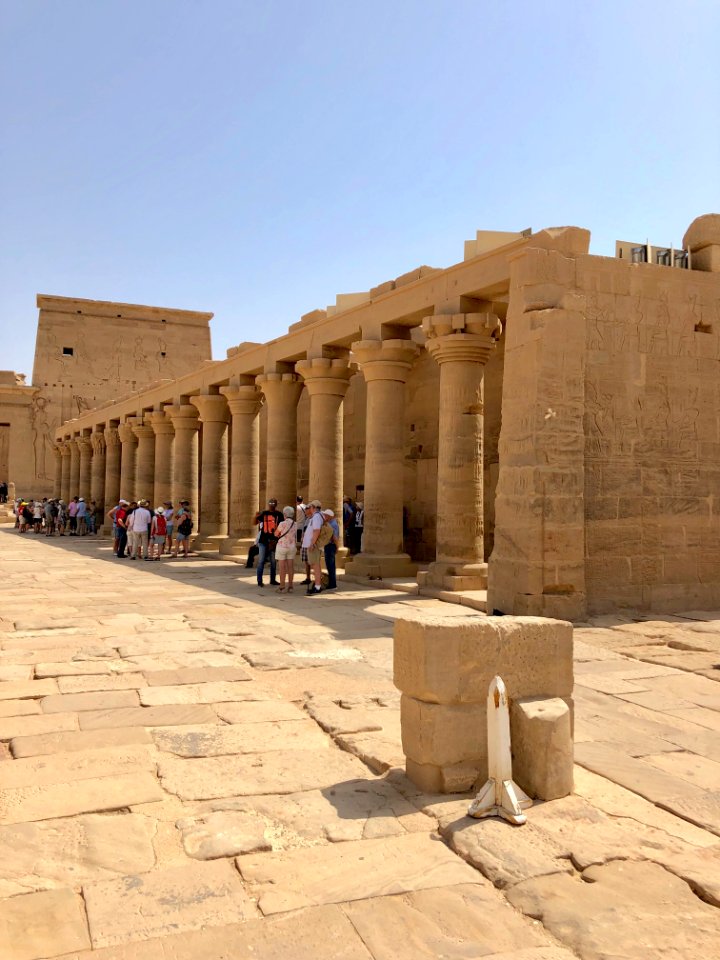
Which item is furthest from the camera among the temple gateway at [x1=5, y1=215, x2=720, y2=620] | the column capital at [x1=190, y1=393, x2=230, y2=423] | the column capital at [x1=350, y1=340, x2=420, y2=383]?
the column capital at [x1=190, y1=393, x2=230, y2=423]

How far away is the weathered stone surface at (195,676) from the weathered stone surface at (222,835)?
2.50m

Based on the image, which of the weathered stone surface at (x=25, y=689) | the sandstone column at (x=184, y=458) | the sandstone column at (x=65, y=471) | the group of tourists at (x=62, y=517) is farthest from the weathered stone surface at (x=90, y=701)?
the sandstone column at (x=65, y=471)

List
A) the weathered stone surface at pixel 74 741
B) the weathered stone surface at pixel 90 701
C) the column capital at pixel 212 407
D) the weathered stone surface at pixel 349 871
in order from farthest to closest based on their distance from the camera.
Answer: the column capital at pixel 212 407
the weathered stone surface at pixel 90 701
the weathered stone surface at pixel 74 741
the weathered stone surface at pixel 349 871

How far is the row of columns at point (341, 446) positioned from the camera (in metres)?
11.0

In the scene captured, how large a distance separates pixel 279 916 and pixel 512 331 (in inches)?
289

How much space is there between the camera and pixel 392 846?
3.30 meters

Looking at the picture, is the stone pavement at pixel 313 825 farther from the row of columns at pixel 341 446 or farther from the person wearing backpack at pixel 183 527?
the person wearing backpack at pixel 183 527

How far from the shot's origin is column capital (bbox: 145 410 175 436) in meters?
22.6

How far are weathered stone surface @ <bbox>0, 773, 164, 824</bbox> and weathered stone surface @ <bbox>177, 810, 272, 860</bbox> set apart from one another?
0.40 m

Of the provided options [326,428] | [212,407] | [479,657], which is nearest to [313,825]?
[479,657]

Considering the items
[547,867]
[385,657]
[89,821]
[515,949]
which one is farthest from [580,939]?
[385,657]

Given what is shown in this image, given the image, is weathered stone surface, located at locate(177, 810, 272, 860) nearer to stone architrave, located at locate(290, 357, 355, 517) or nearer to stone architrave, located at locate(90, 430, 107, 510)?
stone architrave, located at locate(290, 357, 355, 517)

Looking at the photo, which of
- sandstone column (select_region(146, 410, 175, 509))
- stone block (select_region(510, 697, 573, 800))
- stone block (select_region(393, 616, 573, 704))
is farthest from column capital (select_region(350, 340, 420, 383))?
sandstone column (select_region(146, 410, 175, 509))

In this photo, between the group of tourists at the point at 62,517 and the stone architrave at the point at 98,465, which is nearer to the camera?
the group of tourists at the point at 62,517
